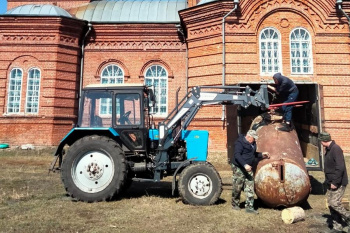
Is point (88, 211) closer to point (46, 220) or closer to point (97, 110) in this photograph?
point (46, 220)

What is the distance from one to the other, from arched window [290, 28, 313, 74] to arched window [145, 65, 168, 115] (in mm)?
6060

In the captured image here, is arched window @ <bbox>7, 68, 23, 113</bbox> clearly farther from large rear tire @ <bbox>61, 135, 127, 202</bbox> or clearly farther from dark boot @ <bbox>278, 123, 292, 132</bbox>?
dark boot @ <bbox>278, 123, 292, 132</bbox>

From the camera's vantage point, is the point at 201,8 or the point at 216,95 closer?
the point at 216,95

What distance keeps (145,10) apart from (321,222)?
534 inches

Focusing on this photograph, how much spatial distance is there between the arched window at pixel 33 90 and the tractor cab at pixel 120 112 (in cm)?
834

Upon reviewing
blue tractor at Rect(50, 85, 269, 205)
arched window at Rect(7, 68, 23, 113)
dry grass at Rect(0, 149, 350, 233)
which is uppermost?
arched window at Rect(7, 68, 23, 113)

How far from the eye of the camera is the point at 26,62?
12.3 metres

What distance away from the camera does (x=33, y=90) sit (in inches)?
482

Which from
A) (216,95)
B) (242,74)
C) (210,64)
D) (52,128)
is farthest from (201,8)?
(52,128)

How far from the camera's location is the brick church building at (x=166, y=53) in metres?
10.3

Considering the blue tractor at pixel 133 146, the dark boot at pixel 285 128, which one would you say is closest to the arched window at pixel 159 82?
the blue tractor at pixel 133 146

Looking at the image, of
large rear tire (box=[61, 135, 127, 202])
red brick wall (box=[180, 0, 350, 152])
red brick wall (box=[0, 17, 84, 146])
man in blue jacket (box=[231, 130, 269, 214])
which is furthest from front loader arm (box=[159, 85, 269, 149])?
red brick wall (box=[0, 17, 84, 146])

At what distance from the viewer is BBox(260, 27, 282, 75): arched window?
10.5 m

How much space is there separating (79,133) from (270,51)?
8669 millimetres
